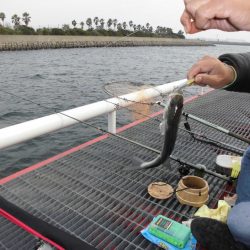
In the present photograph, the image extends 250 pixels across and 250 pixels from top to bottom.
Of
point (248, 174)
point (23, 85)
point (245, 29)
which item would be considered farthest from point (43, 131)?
point (23, 85)

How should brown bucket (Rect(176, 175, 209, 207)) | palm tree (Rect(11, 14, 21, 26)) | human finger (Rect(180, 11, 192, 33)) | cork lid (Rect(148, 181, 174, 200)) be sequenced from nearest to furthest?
human finger (Rect(180, 11, 192, 33)) < brown bucket (Rect(176, 175, 209, 207)) < cork lid (Rect(148, 181, 174, 200)) < palm tree (Rect(11, 14, 21, 26))

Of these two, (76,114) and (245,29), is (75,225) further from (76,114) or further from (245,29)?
(245,29)

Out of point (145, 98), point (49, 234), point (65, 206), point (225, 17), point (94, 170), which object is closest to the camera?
point (225, 17)

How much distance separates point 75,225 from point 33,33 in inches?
3749

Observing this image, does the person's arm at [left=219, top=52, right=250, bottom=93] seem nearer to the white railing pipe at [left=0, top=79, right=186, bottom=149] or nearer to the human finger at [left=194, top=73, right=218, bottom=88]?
the human finger at [left=194, top=73, right=218, bottom=88]

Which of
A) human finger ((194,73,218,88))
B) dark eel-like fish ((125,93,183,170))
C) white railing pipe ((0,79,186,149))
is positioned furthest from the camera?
white railing pipe ((0,79,186,149))

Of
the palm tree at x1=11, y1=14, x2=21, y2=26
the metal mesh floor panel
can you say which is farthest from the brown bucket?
the palm tree at x1=11, y1=14, x2=21, y2=26

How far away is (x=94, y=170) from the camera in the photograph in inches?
187

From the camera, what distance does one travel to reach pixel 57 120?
460 centimetres

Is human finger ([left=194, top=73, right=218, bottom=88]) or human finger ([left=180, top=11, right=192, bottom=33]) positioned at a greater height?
human finger ([left=180, top=11, right=192, bottom=33])

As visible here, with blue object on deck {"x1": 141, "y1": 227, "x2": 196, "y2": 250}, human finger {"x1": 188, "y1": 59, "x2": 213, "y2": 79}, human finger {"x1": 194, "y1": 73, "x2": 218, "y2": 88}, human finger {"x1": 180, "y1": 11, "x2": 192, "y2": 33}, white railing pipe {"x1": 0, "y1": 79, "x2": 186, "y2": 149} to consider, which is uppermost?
human finger {"x1": 180, "y1": 11, "x2": 192, "y2": 33}

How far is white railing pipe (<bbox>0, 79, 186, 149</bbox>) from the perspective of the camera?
3.94 metres

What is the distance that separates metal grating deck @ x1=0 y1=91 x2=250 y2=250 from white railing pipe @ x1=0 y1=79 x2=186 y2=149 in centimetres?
65

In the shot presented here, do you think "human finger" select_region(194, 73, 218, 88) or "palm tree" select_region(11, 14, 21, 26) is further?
"palm tree" select_region(11, 14, 21, 26)
